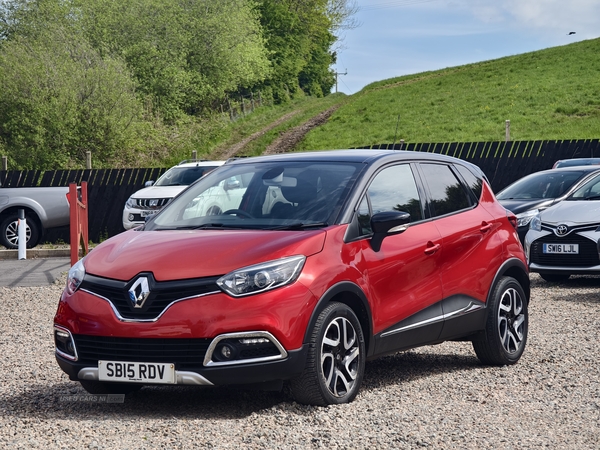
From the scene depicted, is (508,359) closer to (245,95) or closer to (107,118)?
(107,118)

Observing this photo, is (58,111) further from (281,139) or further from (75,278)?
(75,278)

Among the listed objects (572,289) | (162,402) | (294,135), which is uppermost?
(294,135)

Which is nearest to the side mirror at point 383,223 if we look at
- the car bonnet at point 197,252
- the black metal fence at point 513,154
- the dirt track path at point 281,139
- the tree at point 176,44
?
the car bonnet at point 197,252

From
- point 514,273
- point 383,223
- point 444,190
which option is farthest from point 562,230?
point 383,223

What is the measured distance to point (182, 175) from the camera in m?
21.5

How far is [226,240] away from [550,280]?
9.44 m

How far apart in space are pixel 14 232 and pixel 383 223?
15.5 meters

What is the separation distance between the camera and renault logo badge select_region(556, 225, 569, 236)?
13.3 meters

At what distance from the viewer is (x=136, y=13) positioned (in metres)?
49.9

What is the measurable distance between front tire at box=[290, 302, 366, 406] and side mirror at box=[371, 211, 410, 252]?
0.57 meters

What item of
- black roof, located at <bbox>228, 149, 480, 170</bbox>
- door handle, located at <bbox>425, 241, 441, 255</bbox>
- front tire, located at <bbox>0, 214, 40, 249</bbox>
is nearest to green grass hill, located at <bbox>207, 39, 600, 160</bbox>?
front tire, located at <bbox>0, 214, 40, 249</bbox>

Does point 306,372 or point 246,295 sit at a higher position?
point 246,295

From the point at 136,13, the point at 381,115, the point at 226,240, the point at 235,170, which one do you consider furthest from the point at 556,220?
the point at 381,115

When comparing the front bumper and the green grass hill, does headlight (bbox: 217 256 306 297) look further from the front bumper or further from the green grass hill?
the green grass hill
